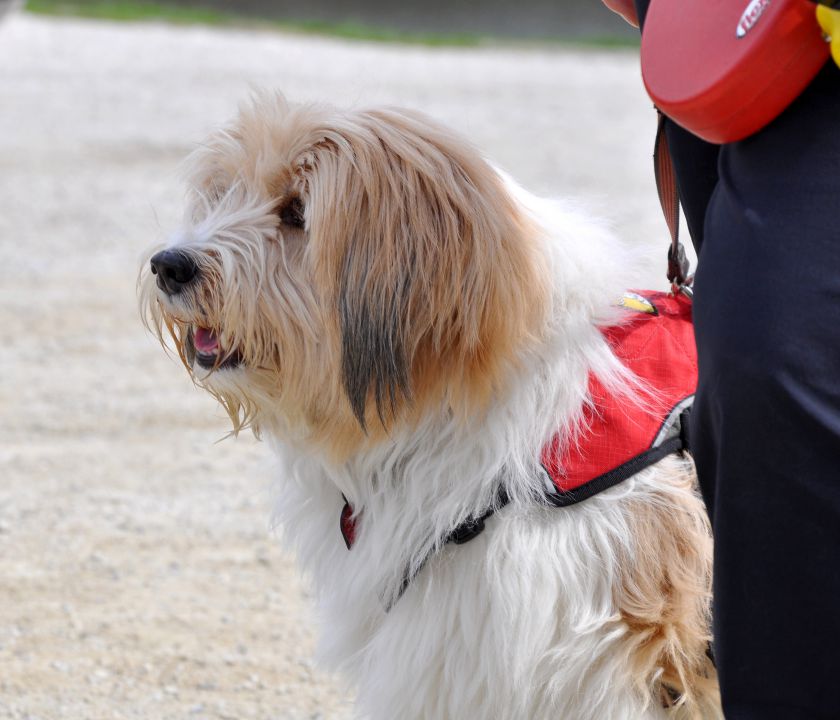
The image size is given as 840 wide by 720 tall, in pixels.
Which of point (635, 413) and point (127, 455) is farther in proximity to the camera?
point (127, 455)

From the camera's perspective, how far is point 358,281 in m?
2.28

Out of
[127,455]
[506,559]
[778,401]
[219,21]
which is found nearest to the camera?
[778,401]

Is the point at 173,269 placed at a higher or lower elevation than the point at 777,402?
lower

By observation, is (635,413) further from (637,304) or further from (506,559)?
(506,559)

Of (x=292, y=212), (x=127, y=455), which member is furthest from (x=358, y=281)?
(x=127, y=455)

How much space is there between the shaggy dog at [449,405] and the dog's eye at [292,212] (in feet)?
0.06

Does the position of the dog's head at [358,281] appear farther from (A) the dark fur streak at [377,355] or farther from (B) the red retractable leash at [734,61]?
(B) the red retractable leash at [734,61]

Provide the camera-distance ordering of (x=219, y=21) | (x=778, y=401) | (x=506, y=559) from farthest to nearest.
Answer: (x=219, y=21), (x=506, y=559), (x=778, y=401)

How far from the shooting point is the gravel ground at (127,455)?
331 centimetres

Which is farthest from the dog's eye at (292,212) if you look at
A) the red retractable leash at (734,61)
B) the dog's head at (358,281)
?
the red retractable leash at (734,61)

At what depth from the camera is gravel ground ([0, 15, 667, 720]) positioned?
3.31 meters

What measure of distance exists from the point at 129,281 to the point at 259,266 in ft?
16.5

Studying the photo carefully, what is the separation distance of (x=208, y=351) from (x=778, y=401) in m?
1.29

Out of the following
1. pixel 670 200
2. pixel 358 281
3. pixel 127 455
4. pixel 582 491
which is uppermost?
pixel 670 200
